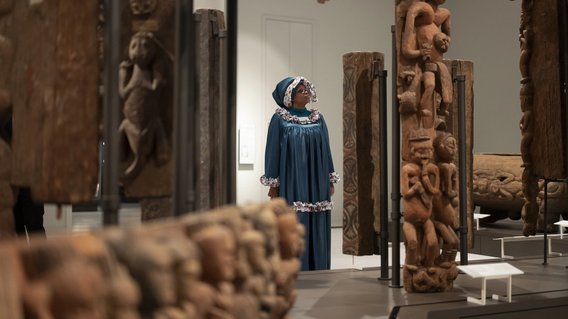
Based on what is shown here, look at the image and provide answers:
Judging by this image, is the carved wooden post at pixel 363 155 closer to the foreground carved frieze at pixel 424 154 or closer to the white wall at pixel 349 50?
the foreground carved frieze at pixel 424 154

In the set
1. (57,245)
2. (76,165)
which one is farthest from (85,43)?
(57,245)

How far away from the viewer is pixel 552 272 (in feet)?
17.8

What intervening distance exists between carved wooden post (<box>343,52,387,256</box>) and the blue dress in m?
0.76

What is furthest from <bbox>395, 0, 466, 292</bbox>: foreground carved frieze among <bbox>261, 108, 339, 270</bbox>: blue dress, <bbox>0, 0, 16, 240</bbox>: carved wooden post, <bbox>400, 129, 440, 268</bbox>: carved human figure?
<bbox>0, 0, 16, 240</bbox>: carved wooden post

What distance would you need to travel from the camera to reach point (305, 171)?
6.51 meters

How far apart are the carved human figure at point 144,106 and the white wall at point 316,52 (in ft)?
23.1

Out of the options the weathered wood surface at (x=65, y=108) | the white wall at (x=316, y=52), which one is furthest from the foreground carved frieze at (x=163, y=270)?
the white wall at (x=316, y=52)

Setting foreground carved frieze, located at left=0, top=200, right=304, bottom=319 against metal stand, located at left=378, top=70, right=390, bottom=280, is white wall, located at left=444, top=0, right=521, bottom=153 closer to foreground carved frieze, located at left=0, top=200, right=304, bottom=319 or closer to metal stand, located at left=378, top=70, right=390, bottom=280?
metal stand, located at left=378, top=70, right=390, bottom=280

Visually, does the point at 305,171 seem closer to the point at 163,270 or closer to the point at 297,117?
the point at 297,117

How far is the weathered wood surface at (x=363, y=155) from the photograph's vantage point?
221 inches

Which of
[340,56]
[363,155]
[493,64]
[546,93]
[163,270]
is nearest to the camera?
[163,270]

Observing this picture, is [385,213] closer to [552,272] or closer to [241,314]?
[552,272]

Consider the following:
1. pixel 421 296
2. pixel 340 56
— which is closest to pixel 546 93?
pixel 421 296

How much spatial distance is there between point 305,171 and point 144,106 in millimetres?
3730
